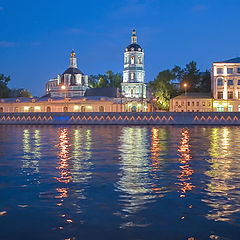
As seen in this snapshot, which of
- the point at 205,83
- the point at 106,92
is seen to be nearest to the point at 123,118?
the point at 106,92

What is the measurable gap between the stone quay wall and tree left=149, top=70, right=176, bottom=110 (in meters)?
34.0

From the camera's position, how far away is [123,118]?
64.4 meters

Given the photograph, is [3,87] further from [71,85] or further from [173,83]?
[173,83]

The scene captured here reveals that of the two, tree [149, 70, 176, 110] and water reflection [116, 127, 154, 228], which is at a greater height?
tree [149, 70, 176, 110]

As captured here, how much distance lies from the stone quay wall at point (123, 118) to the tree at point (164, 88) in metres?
34.0

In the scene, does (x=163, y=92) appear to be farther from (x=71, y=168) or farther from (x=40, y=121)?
(x=71, y=168)

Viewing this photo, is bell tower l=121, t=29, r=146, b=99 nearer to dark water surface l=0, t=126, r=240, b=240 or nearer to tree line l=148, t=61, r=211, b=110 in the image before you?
tree line l=148, t=61, r=211, b=110

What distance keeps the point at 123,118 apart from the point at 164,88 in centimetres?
3587

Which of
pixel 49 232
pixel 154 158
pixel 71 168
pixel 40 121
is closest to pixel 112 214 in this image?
pixel 49 232

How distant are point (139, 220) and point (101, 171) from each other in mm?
6541

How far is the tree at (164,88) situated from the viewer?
9669cm

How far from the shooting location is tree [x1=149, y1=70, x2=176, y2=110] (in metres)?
96.7

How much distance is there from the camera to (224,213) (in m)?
8.74

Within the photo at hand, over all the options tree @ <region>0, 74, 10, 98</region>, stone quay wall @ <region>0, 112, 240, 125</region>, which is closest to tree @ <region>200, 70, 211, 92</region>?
stone quay wall @ <region>0, 112, 240, 125</region>
